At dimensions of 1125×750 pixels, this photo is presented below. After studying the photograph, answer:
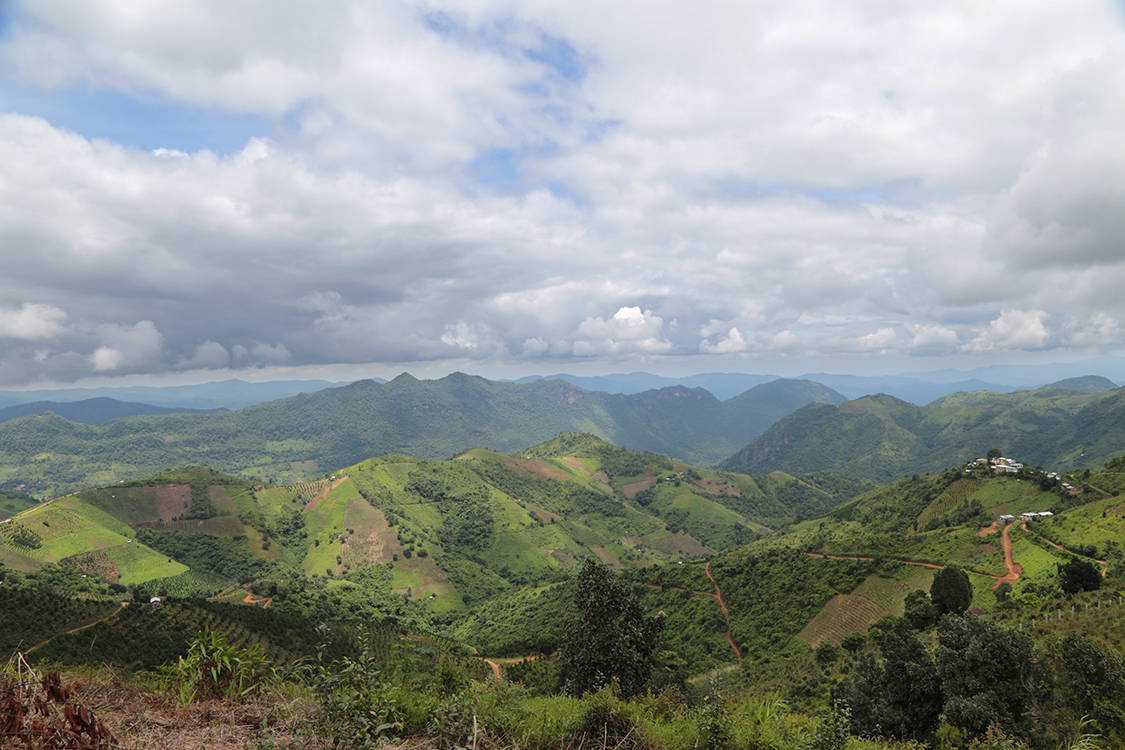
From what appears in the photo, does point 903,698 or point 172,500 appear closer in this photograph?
point 903,698

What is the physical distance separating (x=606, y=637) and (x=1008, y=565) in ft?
206

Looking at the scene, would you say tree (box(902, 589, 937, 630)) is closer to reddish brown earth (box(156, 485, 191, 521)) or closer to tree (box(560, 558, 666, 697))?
tree (box(560, 558, 666, 697))

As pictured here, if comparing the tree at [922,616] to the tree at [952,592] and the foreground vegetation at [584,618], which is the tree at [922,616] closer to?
the foreground vegetation at [584,618]

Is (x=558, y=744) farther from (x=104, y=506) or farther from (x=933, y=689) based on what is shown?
(x=104, y=506)

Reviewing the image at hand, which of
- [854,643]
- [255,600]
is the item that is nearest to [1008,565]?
[854,643]

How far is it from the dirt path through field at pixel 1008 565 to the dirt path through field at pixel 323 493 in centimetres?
19593

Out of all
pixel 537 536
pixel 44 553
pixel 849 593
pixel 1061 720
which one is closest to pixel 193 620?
pixel 1061 720

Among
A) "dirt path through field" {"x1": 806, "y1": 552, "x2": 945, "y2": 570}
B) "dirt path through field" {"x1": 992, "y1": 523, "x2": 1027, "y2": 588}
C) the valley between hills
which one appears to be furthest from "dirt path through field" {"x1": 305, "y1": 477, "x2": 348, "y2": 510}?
"dirt path through field" {"x1": 992, "y1": 523, "x2": 1027, "y2": 588}

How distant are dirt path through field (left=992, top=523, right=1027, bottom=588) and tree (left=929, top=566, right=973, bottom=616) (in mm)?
15161

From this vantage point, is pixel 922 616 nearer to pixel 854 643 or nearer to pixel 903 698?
pixel 854 643

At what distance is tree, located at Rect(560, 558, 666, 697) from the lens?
2069 centimetres

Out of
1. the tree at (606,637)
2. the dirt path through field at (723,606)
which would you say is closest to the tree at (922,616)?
the dirt path through field at (723,606)

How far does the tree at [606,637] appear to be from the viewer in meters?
20.7

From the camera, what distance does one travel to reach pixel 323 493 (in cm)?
18650
